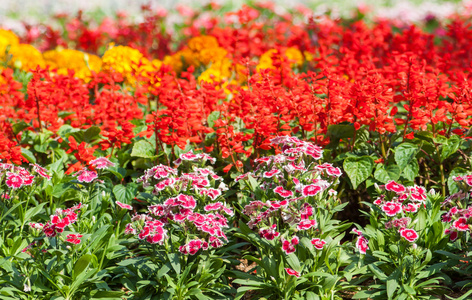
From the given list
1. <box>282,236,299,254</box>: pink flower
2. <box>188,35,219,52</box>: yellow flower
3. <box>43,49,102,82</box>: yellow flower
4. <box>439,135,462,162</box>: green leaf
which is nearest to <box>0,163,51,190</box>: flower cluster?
<box>282,236,299,254</box>: pink flower

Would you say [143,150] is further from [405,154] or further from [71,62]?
[71,62]

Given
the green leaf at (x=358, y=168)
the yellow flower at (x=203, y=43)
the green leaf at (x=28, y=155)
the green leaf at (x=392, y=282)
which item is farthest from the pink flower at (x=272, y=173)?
the yellow flower at (x=203, y=43)

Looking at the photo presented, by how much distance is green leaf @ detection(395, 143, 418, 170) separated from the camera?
3.38 m

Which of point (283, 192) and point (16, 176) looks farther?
point (16, 176)

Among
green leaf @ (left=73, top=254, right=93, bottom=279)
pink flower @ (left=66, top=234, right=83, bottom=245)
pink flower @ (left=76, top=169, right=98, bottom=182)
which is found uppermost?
pink flower @ (left=76, top=169, right=98, bottom=182)

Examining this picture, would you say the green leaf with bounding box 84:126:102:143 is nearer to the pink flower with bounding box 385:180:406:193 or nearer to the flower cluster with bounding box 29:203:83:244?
the flower cluster with bounding box 29:203:83:244

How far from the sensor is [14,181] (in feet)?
9.66

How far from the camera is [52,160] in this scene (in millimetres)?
4102

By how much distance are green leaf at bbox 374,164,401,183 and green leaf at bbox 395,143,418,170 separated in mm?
58

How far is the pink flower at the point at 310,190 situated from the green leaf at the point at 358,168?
71cm

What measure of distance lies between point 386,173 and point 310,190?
0.97 metres

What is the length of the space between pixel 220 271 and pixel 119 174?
109 centimetres

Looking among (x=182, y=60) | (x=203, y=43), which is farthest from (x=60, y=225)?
(x=182, y=60)

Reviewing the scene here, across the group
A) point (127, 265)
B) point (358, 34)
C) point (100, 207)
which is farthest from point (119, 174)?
point (358, 34)
